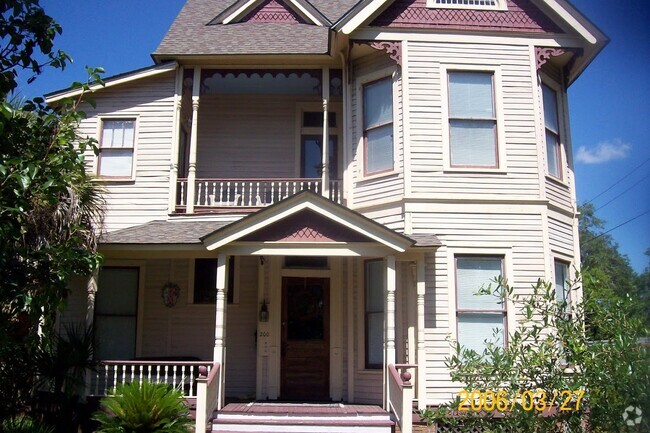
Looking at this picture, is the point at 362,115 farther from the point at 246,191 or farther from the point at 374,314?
the point at 374,314

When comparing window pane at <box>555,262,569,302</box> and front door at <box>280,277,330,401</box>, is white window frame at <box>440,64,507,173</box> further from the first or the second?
front door at <box>280,277,330,401</box>

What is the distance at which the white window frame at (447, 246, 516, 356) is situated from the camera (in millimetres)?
12000

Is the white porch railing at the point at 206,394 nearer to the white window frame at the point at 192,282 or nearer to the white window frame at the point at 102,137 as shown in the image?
the white window frame at the point at 192,282

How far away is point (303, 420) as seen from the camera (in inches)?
421

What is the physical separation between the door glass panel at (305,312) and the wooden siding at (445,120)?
127 inches

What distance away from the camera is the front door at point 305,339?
13.5m

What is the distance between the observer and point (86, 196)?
12.0 meters

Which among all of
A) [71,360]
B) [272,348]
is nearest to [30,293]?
[71,360]

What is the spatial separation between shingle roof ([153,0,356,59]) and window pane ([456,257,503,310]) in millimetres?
5484

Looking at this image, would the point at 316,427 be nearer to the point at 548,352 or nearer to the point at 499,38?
the point at 548,352

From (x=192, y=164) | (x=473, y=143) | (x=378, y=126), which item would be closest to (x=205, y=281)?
(x=192, y=164)

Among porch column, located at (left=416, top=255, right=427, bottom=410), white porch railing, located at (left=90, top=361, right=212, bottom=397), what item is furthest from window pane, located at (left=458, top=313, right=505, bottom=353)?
white porch railing, located at (left=90, top=361, right=212, bottom=397)

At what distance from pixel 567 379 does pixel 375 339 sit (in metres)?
6.09

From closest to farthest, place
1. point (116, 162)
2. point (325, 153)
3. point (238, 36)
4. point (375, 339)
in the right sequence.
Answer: point (375, 339) < point (325, 153) < point (116, 162) < point (238, 36)
